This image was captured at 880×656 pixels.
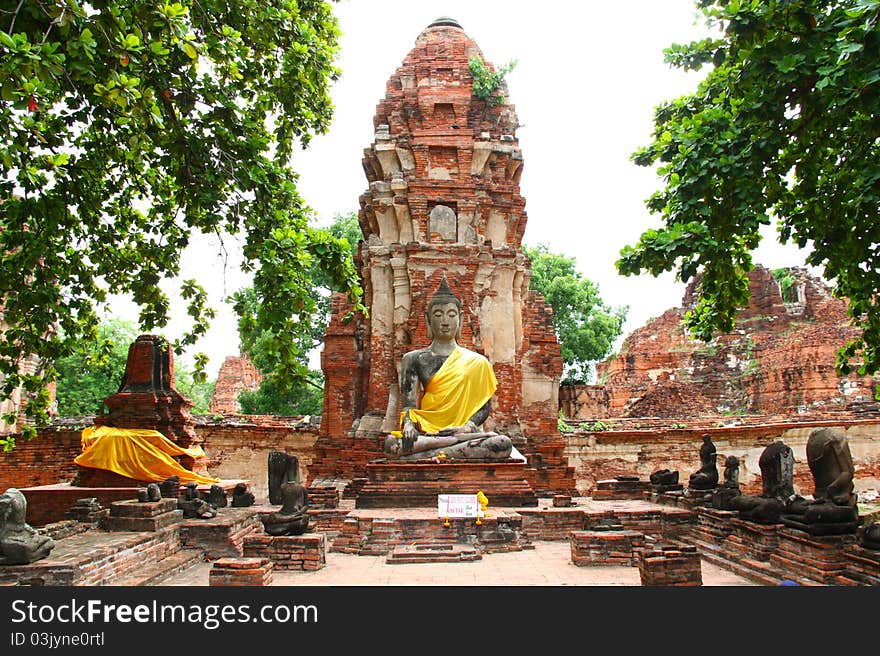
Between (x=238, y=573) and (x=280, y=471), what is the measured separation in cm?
304

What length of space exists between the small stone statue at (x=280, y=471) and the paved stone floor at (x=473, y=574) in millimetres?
1334

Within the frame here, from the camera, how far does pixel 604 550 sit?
25.0ft

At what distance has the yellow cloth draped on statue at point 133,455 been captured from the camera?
1291cm

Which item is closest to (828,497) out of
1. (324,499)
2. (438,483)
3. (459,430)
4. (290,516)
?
(438,483)

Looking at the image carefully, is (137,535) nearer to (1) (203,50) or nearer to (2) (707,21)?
(1) (203,50)

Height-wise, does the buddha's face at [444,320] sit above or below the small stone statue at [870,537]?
above

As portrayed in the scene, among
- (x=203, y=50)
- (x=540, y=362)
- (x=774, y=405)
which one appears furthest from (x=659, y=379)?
(x=203, y=50)

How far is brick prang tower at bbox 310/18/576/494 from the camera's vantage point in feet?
46.3

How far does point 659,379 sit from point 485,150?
15692 millimetres

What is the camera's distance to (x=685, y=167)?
7.17m

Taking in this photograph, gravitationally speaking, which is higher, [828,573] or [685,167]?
[685,167]

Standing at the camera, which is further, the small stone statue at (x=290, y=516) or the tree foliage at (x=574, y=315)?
the tree foliage at (x=574, y=315)

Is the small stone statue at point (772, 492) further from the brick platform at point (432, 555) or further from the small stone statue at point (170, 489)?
the small stone statue at point (170, 489)

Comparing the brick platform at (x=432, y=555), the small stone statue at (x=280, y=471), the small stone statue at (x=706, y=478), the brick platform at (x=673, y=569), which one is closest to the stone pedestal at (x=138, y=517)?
the small stone statue at (x=280, y=471)
